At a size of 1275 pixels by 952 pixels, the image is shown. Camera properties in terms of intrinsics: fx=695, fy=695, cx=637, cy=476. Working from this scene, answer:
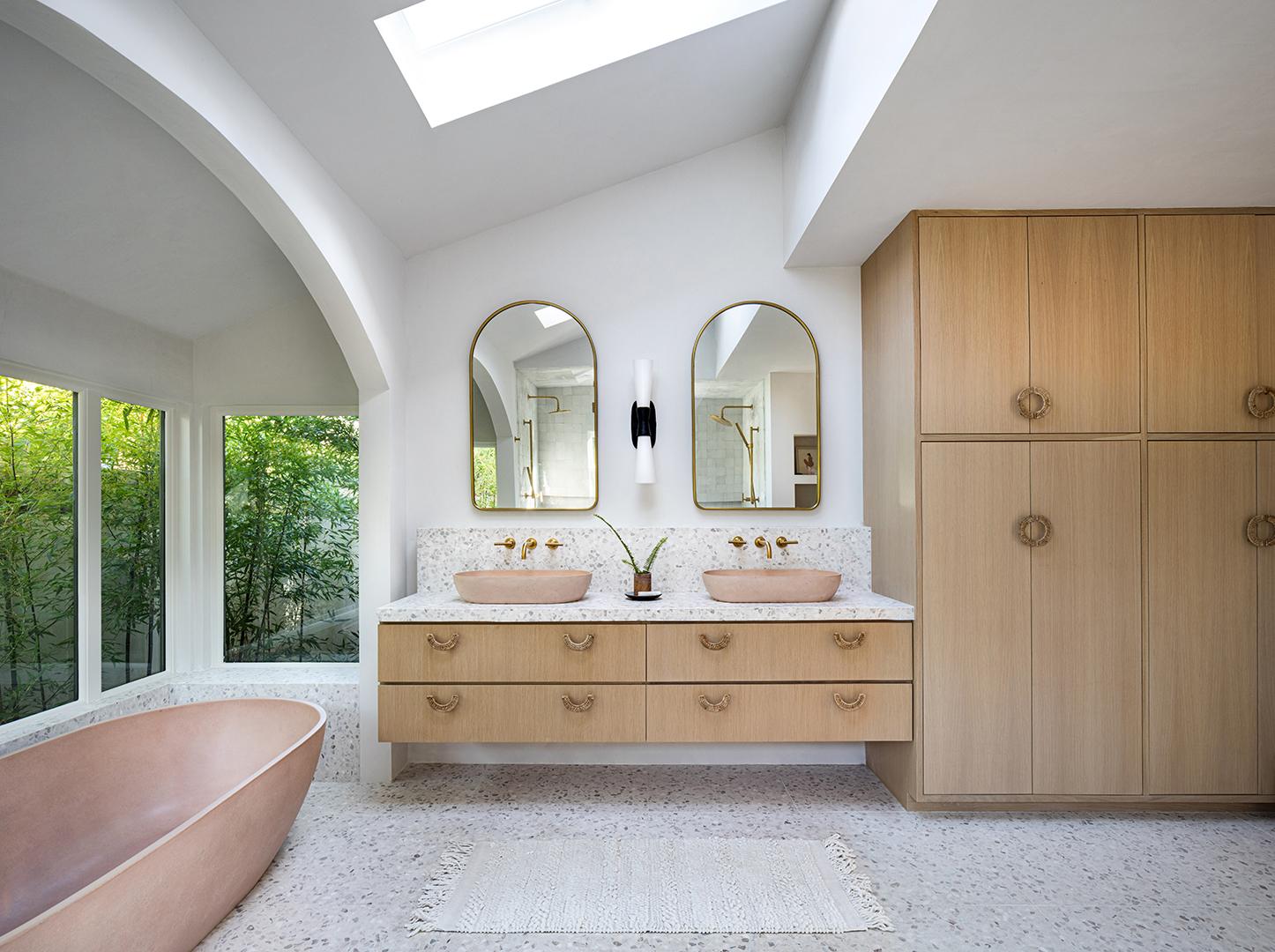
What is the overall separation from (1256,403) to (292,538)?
13.9ft

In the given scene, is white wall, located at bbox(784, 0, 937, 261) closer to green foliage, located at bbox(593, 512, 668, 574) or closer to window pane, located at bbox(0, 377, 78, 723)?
green foliage, located at bbox(593, 512, 668, 574)

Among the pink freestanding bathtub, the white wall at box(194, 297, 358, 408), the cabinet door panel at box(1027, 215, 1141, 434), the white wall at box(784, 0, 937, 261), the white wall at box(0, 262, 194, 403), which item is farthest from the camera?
the white wall at box(194, 297, 358, 408)

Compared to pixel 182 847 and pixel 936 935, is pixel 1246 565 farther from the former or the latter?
pixel 182 847

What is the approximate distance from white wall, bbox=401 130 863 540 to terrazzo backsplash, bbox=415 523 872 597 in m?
0.07

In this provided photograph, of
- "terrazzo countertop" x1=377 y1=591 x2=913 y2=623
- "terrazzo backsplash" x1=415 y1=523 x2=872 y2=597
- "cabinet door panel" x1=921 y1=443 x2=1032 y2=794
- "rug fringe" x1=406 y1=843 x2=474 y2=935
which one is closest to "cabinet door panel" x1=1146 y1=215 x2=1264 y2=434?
"cabinet door panel" x1=921 y1=443 x2=1032 y2=794

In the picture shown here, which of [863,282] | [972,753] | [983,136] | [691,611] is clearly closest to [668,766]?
[691,611]

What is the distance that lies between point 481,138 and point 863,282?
1.79m

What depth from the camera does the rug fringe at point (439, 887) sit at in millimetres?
1997

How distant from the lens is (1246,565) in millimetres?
2605

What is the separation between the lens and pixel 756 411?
325 centimetres

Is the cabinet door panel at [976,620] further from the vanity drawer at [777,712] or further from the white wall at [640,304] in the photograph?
the white wall at [640,304]

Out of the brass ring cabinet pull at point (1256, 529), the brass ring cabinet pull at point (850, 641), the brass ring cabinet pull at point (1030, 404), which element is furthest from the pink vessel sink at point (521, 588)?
the brass ring cabinet pull at point (1256, 529)

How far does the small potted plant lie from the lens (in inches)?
116

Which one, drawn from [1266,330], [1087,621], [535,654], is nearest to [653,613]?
[535,654]
